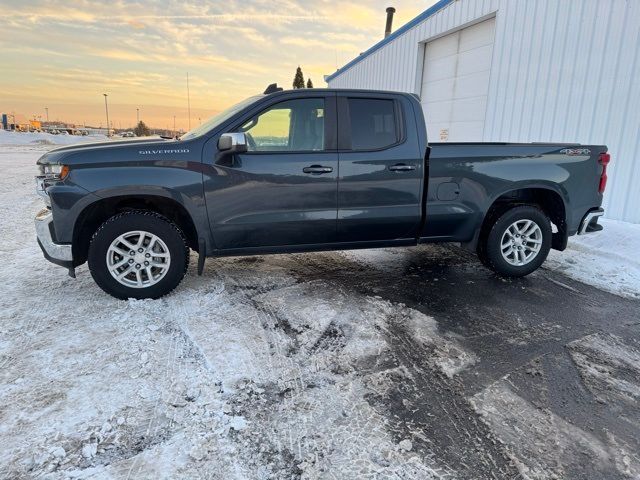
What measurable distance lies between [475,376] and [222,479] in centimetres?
180

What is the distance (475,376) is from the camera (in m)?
2.97

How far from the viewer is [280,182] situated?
13.5 ft

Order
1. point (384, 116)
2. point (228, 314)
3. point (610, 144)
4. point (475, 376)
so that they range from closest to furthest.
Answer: point (475, 376)
point (228, 314)
point (384, 116)
point (610, 144)

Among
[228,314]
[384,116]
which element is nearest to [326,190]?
[384,116]

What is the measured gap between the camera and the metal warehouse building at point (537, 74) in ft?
23.6

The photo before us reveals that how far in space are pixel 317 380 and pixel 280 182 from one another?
6.46 ft

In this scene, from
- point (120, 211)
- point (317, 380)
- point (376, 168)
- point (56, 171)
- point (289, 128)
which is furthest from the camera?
point (376, 168)

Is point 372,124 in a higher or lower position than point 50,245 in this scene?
higher

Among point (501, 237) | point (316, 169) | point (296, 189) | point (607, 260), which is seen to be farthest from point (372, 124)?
point (607, 260)

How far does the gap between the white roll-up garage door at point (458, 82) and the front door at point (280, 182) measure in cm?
734

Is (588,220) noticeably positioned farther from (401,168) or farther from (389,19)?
(389,19)

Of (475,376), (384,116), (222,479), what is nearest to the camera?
(222,479)

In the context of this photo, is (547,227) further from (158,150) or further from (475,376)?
(158,150)

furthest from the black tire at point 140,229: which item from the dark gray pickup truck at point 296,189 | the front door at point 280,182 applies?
the front door at point 280,182
